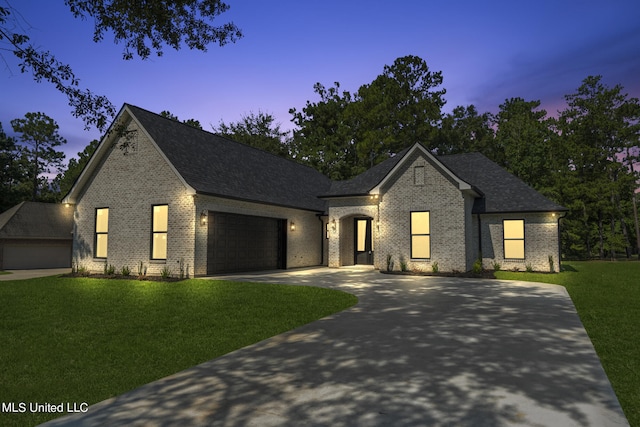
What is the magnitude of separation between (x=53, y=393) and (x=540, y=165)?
42945mm

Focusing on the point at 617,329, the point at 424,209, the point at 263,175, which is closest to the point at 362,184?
the point at 424,209

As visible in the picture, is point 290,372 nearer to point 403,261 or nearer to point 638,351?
point 638,351

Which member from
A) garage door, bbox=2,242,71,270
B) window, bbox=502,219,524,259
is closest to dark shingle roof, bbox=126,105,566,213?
window, bbox=502,219,524,259

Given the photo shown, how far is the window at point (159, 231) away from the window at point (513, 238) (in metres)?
16.8

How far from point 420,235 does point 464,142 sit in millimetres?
35932

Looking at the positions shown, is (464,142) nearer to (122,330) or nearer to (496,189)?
(496,189)

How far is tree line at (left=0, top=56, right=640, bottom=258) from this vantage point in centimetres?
3766

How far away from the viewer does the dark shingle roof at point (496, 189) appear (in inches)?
835

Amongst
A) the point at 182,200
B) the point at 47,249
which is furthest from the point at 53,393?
the point at 47,249

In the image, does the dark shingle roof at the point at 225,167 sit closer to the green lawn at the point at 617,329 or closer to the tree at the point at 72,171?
the green lawn at the point at 617,329

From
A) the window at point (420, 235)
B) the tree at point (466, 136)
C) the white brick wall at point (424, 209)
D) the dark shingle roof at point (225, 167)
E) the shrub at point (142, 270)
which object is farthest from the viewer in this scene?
the tree at point (466, 136)

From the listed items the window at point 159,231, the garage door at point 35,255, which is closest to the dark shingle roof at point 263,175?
the window at point 159,231

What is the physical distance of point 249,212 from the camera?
814 inches

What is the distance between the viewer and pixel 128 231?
1953 cm
